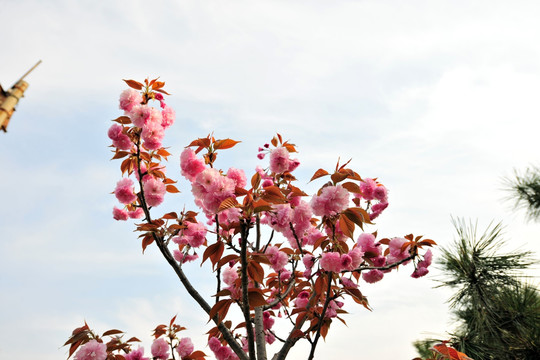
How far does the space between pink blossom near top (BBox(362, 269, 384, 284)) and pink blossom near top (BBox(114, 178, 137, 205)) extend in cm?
129

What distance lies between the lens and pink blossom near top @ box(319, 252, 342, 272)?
1.58 m

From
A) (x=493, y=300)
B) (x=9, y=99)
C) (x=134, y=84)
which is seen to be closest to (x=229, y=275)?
(x=134, y=84)

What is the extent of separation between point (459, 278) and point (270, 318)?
9.71 feet

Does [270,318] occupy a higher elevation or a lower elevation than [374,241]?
lower

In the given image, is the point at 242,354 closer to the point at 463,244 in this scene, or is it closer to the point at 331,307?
the point at 331,307

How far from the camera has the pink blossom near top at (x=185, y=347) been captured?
7.19 ft

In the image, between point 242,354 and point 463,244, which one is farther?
point 463,244

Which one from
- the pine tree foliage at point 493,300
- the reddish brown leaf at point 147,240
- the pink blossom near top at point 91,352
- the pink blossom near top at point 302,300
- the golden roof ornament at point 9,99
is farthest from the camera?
the pine tree foliage at point 493,300

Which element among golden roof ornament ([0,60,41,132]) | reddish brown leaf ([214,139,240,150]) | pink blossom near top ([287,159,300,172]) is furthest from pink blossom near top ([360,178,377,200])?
golden roof ornament ([0,60,41,132])

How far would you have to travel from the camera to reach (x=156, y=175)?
2037 millimetres

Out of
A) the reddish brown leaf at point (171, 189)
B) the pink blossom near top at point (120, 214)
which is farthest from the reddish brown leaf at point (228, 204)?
the pink blossom near top at point (120, 214)

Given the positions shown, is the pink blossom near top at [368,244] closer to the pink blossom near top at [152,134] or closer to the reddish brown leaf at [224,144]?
the reddish brown leaf at [224,144]

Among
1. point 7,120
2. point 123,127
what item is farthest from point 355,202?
point 7,120

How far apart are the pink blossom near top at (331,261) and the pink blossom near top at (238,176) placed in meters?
0.44
